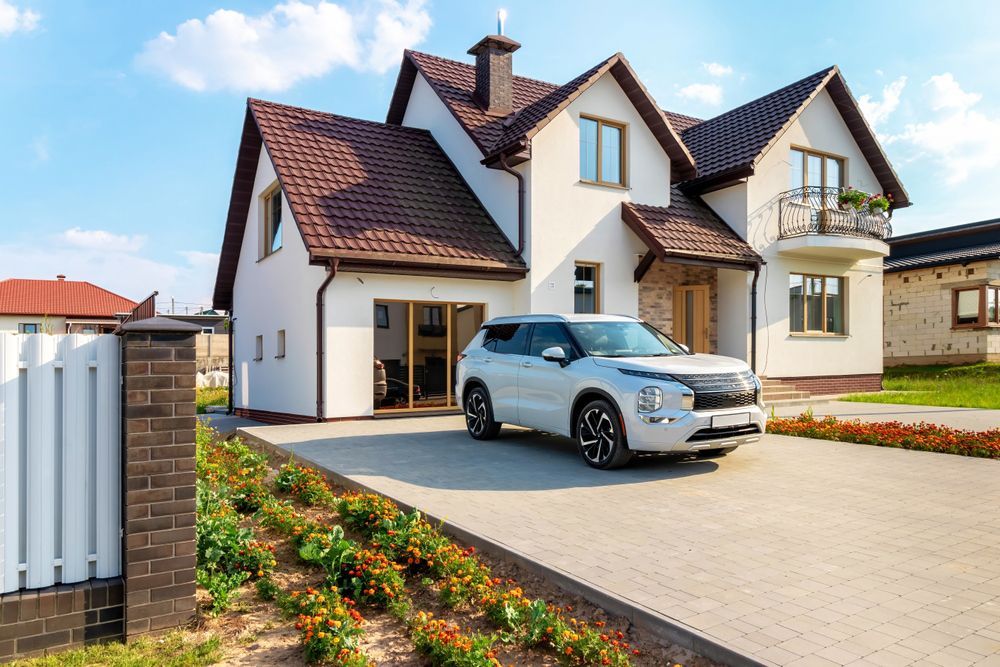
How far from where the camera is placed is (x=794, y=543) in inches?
197

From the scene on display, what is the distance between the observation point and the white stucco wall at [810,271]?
17.2 meters

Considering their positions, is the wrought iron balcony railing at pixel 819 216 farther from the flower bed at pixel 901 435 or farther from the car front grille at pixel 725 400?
the car front grille at pixel 725 400

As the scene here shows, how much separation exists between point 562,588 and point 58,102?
13.1 meters

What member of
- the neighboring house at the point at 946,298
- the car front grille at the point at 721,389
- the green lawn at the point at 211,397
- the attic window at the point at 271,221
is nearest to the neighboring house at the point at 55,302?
the green lawn at the point at 211,397

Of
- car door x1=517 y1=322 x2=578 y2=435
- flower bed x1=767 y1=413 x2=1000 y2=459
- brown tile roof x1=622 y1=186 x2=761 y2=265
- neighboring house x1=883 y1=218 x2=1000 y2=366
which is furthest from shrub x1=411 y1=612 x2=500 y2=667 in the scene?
neighboring house x1=883 y1=218 x2=1000 y2=366

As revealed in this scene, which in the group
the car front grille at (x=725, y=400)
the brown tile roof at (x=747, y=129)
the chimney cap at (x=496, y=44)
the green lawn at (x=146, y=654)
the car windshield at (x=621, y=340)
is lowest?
the green lawn at (x=146, y=654)

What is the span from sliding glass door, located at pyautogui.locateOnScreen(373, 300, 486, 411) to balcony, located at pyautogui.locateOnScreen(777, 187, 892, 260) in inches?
352

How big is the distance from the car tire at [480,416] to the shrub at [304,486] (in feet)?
10.8

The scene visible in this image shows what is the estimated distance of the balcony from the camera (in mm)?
17281

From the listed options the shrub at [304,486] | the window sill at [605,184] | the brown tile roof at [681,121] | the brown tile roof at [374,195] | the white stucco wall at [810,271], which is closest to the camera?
the shrub at [304,486]

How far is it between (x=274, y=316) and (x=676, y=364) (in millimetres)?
10354

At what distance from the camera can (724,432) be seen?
297 inches

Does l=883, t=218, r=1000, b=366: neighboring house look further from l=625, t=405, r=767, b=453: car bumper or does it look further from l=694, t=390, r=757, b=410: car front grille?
l=625, t=405, r=767, b=453: car bumper

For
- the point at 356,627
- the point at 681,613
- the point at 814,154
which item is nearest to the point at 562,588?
the point at 681,613
